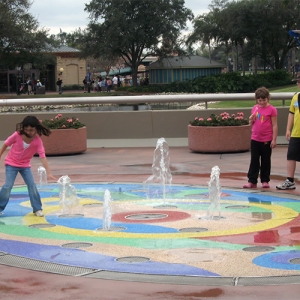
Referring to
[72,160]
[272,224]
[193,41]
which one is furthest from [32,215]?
[193,41]

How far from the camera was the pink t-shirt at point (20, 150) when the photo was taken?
8492 millimetres

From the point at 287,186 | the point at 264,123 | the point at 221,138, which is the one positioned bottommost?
the point at 287,186

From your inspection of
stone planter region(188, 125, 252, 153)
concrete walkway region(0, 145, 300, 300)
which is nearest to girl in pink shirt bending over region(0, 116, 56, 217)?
concrete walkway region(0, 145, 300, 300)

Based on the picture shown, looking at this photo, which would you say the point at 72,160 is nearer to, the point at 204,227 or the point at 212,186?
the point at 212,186

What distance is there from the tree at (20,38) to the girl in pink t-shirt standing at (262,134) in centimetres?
6164

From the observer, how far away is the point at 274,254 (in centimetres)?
646

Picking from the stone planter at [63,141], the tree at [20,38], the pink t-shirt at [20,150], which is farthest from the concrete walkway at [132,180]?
the tree at [20,38]

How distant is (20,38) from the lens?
71312 mm

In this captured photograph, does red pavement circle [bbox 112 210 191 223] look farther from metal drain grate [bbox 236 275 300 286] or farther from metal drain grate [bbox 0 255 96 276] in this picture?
metal drain grate [bbox 236 275 300 286]

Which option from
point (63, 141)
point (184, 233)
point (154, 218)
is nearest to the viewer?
point (184, 233)

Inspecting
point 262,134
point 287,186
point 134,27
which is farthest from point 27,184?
point 134,27

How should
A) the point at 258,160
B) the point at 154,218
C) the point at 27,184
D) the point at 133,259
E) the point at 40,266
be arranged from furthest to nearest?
the point at 258,160
the point at 27,184
the point at 154,218
the point at 133,259
the point at 40,266

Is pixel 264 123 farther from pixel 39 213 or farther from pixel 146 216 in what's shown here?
pixel 39 213

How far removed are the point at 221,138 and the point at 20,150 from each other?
22.8ft
